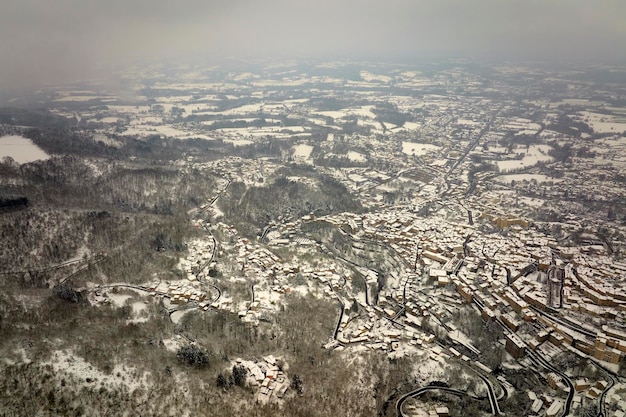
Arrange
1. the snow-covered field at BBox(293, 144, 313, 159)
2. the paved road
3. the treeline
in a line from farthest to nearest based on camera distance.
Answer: the snow-covered field at BBox(293, 144, 313, 159), the treeline, the paved road

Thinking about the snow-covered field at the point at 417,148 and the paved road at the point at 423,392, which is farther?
the snow-covered field at the point at 417,148

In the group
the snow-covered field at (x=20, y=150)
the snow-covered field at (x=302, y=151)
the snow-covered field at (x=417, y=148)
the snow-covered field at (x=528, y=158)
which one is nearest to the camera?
the snow-covered field at (x=20, y=150)

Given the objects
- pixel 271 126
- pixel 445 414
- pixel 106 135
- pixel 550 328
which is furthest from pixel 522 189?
pixel 106 135

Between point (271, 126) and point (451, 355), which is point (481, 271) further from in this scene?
point (271, 126)

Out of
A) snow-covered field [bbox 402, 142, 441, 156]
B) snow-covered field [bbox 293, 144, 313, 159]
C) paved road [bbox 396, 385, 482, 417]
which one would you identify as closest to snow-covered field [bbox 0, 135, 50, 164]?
snow-covered field [bbox 293, 144, 313, 159]

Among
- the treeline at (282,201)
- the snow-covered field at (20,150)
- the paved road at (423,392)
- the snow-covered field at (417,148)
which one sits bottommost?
the paved road at (423,392)

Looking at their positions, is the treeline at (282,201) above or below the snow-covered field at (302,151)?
below

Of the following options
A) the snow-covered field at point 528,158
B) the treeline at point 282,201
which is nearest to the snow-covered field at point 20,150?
the treeline at point 282,201

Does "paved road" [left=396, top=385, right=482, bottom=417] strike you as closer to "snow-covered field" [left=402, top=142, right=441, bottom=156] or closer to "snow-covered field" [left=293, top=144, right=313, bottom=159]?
"snow-covered field" [left=293, top=144, right=313, bottom=159]

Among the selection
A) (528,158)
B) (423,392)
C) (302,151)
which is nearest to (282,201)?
(302,151)

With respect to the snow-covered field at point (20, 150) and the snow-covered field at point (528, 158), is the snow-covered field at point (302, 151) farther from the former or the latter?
the snow-covered field at point (20, 150)

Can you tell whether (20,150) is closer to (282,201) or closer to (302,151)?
(282,201)

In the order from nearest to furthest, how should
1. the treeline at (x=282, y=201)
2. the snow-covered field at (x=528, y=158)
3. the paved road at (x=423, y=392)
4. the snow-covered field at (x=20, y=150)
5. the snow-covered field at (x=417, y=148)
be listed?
the paved road at (x=423, y=392) < the treeline at (x=282, y=201) < the snow-covered field at (x=20, y=150) < the snow-covered field at (x=528, y=158) < the snow-covered field at (x=417, y=148)
